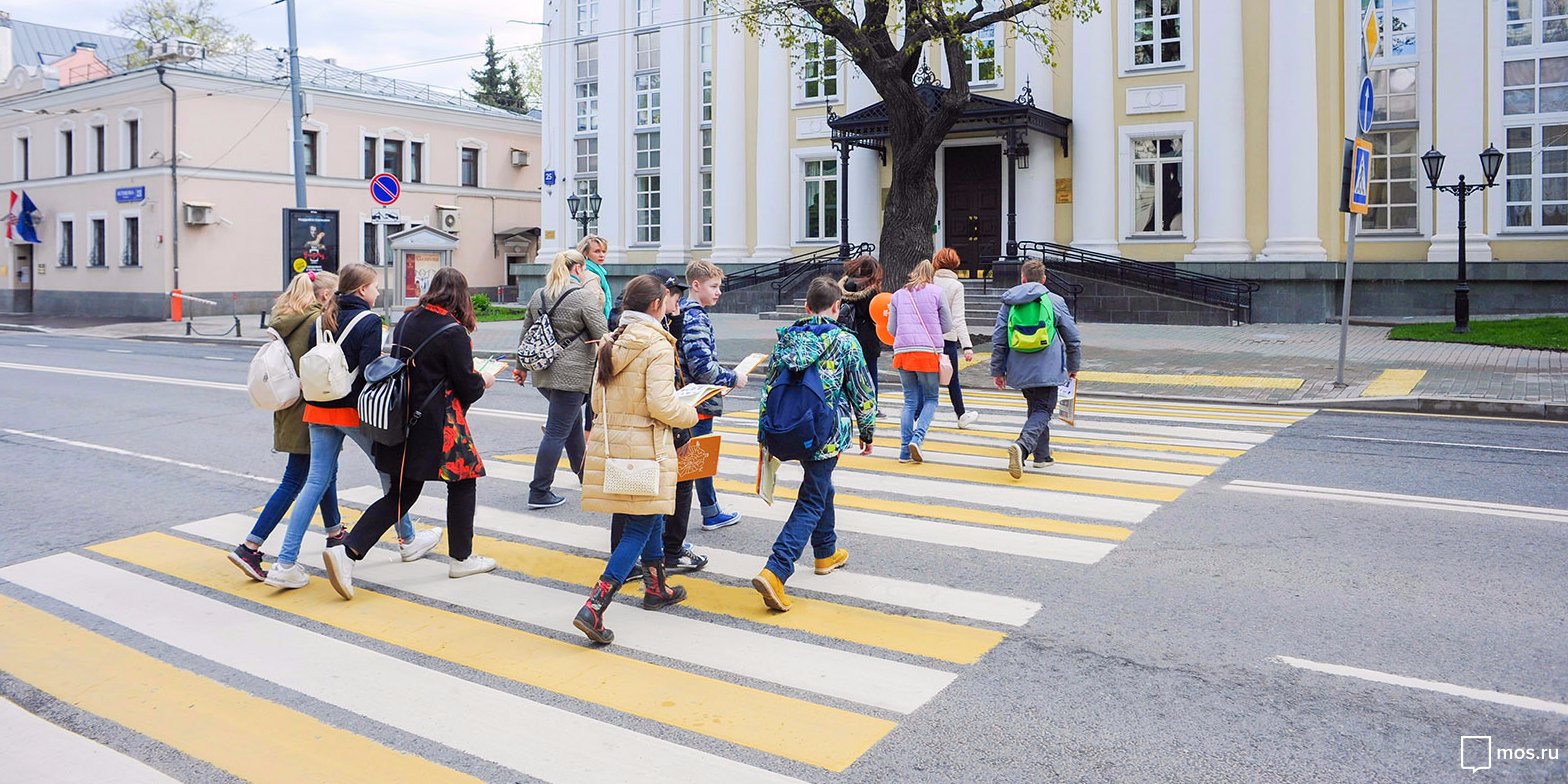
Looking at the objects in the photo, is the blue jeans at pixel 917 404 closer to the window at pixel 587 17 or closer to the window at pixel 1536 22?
the window at pixel 1536 22

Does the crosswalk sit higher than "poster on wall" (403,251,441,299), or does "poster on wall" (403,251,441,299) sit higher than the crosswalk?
"poster on wall" (403,251,441,299)

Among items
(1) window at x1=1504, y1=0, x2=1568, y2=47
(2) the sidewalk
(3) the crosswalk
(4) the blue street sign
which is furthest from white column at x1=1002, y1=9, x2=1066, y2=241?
(3) the crosswalk

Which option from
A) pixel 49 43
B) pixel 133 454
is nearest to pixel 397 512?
pixel 133 454

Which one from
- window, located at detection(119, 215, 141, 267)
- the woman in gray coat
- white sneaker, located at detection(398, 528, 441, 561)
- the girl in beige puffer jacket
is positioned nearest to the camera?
the girl in beige puffer jacket

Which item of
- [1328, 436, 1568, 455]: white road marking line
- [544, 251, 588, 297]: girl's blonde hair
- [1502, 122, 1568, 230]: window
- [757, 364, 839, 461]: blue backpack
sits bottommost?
[1328, 436, 1568, 455]: white road marking line

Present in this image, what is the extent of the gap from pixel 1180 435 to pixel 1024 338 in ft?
10.1

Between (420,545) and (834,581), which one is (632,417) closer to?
(834,581)

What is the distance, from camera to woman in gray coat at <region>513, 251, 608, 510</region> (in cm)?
785

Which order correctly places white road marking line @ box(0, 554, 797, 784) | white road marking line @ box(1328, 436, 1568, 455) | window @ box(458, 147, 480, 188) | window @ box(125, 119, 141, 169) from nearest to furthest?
white road marking line @ box(0, 554, 797, 784) → white road marking line @ box(1328, 436, 1568, 455) → window @ box(125, 119, 141, 169) → window @ box(458, 147, 480, 188)

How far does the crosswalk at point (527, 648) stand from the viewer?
4.40m

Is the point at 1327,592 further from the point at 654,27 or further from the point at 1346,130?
the point at 654,27

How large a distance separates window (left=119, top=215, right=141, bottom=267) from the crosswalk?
3886 centimetres

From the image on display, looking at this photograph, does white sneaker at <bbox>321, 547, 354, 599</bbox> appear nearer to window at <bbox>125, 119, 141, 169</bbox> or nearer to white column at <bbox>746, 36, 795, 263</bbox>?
white column at <bbox>746, 36, 795, 263</bbox>

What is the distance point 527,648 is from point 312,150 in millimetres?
43324
